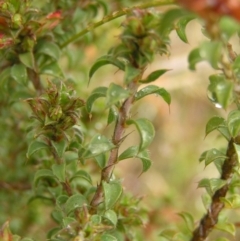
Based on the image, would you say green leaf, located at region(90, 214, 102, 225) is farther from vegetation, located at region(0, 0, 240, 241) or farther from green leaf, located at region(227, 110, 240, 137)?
green leaf, located at region(227, 110, 240, 137)

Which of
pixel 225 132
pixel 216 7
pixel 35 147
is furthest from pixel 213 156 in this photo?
pixel 216 7

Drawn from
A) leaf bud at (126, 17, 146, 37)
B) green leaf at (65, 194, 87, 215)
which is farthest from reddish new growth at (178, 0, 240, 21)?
green leaf at (65, 194, 87, 215)

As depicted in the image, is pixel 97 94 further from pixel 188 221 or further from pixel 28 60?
pixel 188 221

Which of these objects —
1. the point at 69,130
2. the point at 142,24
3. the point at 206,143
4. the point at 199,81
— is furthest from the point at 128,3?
the point at 206,143

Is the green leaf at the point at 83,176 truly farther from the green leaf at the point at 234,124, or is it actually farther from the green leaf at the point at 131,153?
the green leaf at the point at 234,124

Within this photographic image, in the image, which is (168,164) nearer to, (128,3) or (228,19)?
(128,3)

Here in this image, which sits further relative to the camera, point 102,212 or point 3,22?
point 3,22

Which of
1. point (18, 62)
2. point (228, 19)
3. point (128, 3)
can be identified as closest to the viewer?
point (228, 19)
